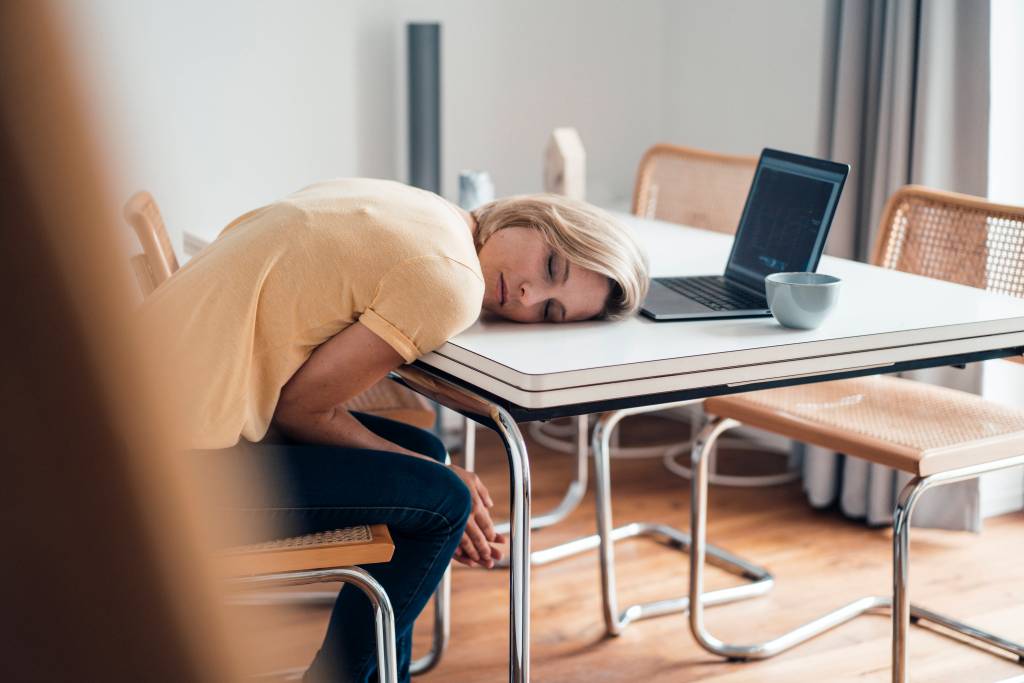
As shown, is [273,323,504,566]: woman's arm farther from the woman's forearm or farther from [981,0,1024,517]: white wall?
[981,0,1024,517]: white wall

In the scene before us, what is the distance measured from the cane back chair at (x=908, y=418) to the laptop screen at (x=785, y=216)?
0.25m

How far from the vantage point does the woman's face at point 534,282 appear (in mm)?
1324

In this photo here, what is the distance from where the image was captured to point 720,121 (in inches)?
124

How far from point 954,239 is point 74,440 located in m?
1.92

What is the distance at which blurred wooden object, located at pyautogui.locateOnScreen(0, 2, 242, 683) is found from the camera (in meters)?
0.08

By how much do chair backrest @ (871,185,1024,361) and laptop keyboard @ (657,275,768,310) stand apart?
451 millimetres

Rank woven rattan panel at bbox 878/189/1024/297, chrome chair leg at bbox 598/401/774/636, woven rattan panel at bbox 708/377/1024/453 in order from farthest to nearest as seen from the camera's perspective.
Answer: chrome chair leg at bbox 598/401/774/636
woven rattan panel at bbox 878/189/1024/297
woven rattan panel at bbox 708/377/1024/453

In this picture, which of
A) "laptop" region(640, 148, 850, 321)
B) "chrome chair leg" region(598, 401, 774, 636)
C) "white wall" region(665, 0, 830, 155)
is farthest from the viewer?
"white wall" region(665, 0, 830, 155)

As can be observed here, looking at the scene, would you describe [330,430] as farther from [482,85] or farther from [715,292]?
[482,85]

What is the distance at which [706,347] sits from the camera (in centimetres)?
121

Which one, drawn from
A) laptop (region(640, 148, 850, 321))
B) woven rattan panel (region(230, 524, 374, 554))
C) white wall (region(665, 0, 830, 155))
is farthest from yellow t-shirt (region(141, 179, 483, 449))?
white wall (region(665, 0, 830, 155))

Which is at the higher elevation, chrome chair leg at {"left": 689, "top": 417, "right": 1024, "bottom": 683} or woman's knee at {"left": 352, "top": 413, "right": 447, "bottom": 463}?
woman's knee at {"left": 352, "top": 413, "right": 447, "bottom": 463}

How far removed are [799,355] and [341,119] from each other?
6.11ft

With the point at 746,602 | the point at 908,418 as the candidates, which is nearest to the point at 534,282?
the point at 908,418
